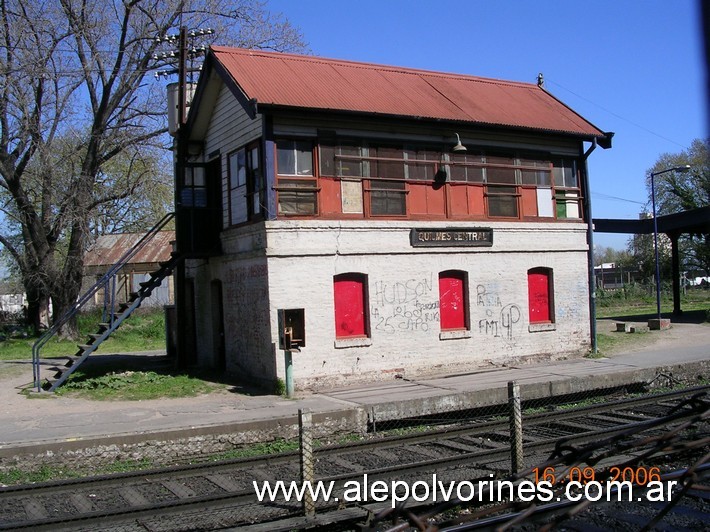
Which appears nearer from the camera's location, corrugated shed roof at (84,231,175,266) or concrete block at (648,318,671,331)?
concrete block at (648,318,671,331)

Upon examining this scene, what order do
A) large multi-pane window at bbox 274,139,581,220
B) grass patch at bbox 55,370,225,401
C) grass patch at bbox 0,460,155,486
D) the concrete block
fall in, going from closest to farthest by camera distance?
grass patch at bbox 0,460,155,486 < grass patch at bbox 55,370,225,401 < large multi-pane window at bbox 274,139,581,220 < the concrete block

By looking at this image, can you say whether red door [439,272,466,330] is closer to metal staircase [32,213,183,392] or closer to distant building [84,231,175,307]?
metal staircase [32,213,183,392]

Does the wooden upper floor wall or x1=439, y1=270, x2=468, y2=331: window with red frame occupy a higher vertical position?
the wooden upper floor wall

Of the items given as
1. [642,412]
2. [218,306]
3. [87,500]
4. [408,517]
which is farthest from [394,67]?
[408,517]

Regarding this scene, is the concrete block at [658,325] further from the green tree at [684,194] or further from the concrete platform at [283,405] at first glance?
the green tree at [684,194]

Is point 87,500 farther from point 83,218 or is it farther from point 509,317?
point 83,218

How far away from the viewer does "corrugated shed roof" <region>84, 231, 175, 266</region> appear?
149 feet

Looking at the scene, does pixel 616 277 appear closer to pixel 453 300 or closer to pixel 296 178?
pixel 453 300

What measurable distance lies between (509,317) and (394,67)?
24.7 ft

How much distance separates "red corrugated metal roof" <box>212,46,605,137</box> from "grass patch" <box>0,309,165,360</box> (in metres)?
13.3

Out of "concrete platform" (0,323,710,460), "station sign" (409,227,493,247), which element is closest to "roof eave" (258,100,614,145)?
"station sign" (409,227,493,247)

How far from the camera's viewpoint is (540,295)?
62.8 ft

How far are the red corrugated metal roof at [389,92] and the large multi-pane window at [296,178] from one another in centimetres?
101

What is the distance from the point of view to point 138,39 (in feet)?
86.1
